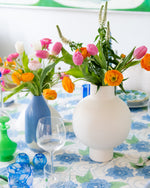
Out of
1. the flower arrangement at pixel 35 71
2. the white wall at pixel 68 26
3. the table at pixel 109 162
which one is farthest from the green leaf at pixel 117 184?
the white wall at pixel 68 26

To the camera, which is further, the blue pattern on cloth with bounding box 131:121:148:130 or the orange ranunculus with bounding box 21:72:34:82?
the blue pattern on cloth with bounding box 131:121:148:130

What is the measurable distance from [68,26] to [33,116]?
2252 mm

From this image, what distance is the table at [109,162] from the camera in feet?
2.90

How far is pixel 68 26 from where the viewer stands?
312cm

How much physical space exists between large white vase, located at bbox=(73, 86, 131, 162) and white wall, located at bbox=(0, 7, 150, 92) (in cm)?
207

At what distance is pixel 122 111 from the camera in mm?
933

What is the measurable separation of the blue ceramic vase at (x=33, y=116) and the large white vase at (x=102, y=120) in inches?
5.8

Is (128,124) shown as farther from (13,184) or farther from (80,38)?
(80,38)

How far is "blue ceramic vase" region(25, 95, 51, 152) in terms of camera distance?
3.38 feet

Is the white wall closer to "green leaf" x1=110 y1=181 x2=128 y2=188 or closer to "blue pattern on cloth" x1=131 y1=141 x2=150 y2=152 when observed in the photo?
"blue pattern on cloth" x1=131 y1=141 x2=150 y2=152

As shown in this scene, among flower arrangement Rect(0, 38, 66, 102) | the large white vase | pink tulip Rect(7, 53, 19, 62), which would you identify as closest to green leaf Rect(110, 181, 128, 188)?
the large white vase

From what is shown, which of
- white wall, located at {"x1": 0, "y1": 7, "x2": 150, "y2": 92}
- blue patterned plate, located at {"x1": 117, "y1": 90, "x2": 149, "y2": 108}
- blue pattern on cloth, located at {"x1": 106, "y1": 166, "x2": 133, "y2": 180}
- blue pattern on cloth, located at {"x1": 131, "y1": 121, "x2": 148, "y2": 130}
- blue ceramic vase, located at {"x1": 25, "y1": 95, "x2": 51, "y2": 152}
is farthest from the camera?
white wall, located at {"x1": 0, "y1": 7, "x2": 150, "y2": 92}

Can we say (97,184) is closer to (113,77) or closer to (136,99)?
(113,77)

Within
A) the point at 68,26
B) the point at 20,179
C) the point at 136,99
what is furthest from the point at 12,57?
the point at 68,26
